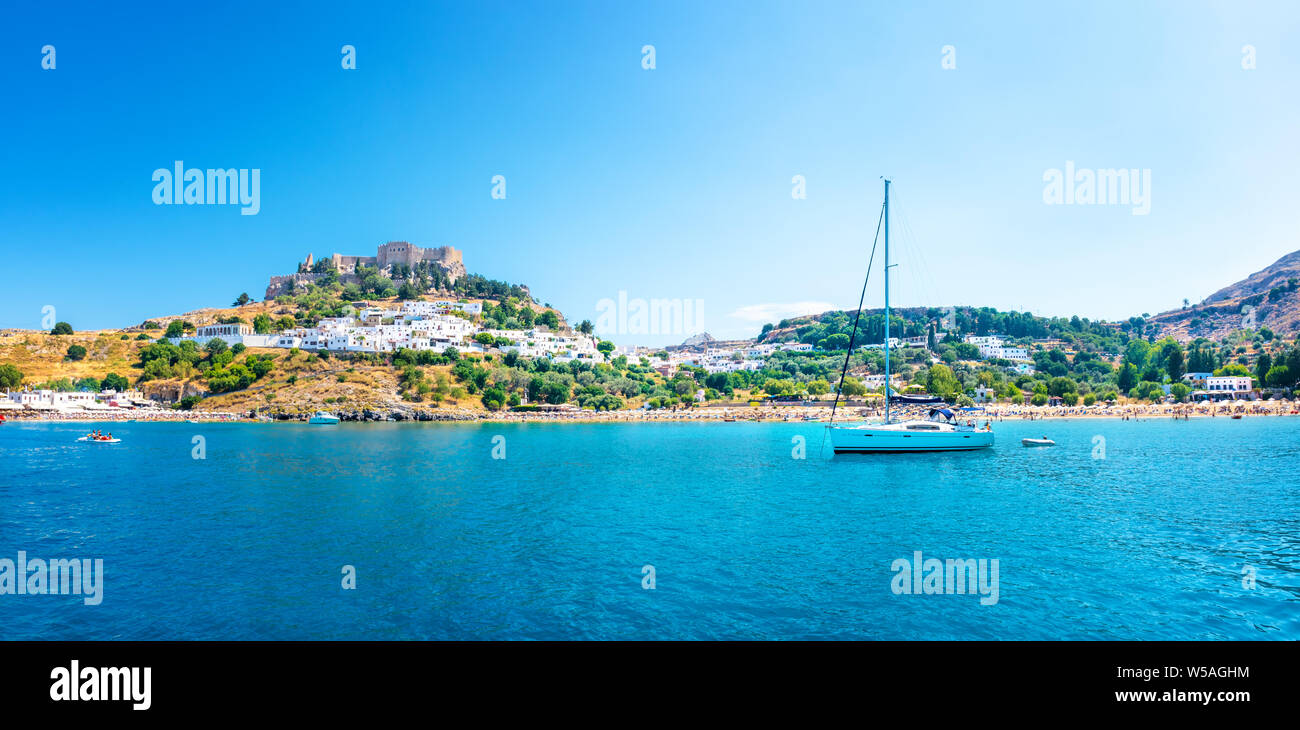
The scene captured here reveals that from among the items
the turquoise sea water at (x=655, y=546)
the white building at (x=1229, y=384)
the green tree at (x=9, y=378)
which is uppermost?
the green tree at (x=9, y=378)

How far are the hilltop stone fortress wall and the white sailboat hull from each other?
5767 inches

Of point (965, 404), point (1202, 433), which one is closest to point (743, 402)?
point (965, 404)

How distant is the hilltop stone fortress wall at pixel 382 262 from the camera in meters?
163

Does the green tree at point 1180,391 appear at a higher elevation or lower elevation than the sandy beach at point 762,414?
higher

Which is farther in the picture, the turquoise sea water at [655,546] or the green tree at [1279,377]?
the green tree at [1279,377]

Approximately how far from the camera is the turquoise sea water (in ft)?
41.0

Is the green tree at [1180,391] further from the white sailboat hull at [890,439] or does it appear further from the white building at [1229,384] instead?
the white sailboat hull at [890,439]

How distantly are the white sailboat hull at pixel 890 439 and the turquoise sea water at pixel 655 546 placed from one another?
6.26ft

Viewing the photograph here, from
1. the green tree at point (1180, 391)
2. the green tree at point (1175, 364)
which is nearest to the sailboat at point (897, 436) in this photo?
the green tree at point (1180, 391)

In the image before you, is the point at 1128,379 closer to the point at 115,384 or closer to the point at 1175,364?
the point at 1175,364

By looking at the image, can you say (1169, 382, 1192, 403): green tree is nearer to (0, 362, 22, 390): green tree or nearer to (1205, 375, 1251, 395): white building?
(1205, 375, 1251, 395): white building

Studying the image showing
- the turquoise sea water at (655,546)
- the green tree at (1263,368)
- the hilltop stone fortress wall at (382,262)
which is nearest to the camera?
the turquoise sea water at (655,546)

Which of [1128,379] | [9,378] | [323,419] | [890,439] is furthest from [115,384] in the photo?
[1128,379]

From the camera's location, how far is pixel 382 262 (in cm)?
17062
